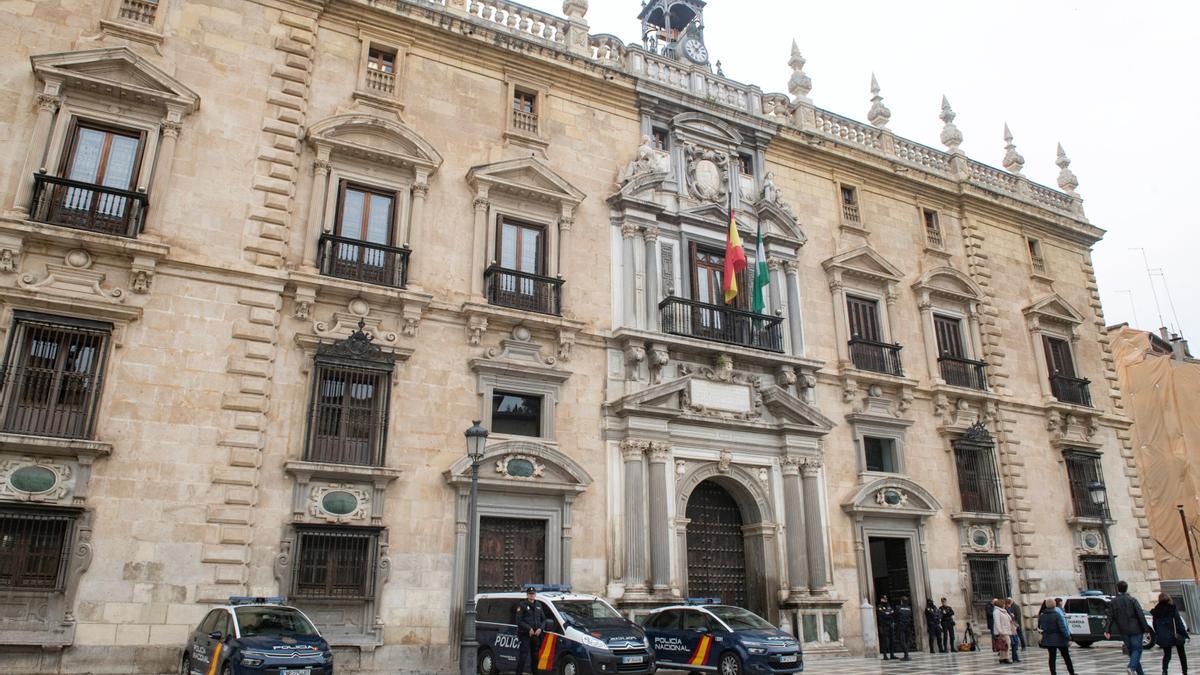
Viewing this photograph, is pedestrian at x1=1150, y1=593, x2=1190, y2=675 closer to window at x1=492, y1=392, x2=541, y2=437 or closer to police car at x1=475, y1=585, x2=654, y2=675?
police car at x1=475, y1=585, x2=654, y2=675

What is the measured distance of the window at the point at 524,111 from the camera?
1911 cm

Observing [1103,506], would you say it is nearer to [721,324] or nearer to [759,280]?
[759,280]

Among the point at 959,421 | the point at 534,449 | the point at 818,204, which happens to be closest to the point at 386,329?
the point at 534,449

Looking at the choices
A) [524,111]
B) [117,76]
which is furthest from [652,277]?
[117,76]

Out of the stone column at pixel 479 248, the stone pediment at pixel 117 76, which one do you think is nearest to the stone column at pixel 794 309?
the stone column at pixel 479 248

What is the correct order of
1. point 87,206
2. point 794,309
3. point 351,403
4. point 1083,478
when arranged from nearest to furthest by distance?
point 87,206, point 351,403, point 794,309, point 1083,478

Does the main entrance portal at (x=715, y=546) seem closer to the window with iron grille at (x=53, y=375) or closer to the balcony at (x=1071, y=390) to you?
the window with iron grille at (x=53, y=375)

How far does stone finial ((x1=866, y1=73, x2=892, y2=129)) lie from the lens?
25359 mm

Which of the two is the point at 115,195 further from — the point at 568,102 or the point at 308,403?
the point at 568,102

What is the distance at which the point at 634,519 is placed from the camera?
17172 millimetres

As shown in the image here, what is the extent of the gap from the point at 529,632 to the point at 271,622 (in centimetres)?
374

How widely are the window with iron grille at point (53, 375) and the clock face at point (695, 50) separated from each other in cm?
1726

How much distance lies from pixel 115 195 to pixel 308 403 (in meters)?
4.82

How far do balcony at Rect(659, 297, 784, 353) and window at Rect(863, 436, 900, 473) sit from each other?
3.62 metres
